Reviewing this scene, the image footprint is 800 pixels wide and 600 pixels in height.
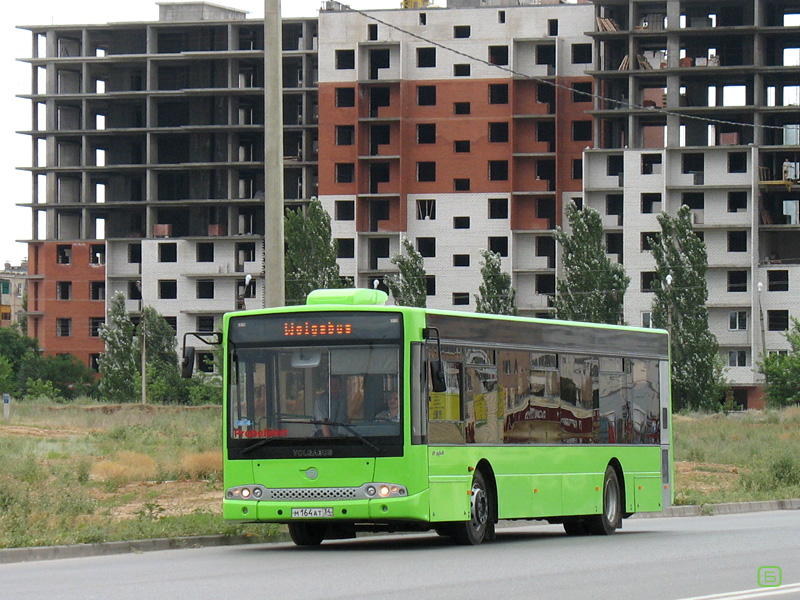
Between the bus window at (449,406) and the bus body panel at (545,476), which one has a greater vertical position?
the bus window at (449,406)

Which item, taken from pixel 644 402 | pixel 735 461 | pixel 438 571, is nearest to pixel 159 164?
pixel 735 461

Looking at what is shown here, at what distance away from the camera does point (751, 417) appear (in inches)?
3076

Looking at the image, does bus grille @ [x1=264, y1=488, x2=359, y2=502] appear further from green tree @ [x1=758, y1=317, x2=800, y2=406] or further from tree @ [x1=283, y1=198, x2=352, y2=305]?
tree @ [x1=283, y1=198, x2=352, y2=305]

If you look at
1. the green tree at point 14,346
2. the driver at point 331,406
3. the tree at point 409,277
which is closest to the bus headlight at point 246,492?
the driver at point 331,406

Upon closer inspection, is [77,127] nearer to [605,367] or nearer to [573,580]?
[605,367]

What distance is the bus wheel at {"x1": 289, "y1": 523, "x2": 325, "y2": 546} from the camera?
19.2 meters

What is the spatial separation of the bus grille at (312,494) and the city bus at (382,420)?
12 mm

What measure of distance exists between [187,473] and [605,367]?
1157 centimetres

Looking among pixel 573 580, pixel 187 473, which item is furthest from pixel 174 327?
pixel 573 580

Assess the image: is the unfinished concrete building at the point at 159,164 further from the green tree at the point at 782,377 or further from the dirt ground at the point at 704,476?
the dirt ground at the point at 704,476

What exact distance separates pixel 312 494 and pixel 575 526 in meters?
6.14

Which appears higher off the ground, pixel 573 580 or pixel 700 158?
pixel 700 158

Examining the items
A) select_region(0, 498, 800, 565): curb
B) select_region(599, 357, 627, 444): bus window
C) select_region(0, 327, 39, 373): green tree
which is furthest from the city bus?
select_region(0, 327, 39, 373): green tree

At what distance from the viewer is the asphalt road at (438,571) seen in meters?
12.6
